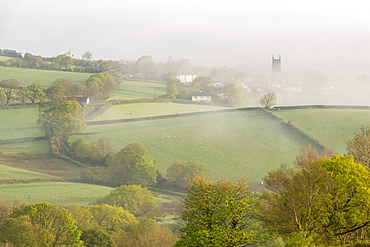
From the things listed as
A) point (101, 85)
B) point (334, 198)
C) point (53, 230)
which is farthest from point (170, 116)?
point (334, 198)

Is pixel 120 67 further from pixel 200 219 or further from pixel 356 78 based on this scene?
pixel 200 219

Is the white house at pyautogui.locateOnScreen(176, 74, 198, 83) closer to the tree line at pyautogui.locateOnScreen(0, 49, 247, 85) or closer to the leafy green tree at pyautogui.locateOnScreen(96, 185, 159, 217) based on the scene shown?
the tree line at pyautogui.locateOnScreen(0, 49, 247, 85)

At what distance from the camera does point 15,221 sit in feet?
118

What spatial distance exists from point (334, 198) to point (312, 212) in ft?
5.89

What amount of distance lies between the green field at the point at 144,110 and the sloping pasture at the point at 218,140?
732 centimetres

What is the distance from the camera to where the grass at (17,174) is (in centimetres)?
6375

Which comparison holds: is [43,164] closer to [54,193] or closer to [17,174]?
[17,174]

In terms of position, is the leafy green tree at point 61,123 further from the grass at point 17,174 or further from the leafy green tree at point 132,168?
the leafy green tree at point 132,168

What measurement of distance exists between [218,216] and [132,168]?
4355 cm

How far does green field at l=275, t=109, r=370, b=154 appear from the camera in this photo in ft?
260

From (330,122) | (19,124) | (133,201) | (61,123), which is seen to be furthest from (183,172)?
(19,124)

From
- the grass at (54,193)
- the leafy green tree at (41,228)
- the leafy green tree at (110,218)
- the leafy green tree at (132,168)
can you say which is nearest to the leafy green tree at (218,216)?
the leafy green tree at (41,228)

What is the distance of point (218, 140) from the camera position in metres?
84.2

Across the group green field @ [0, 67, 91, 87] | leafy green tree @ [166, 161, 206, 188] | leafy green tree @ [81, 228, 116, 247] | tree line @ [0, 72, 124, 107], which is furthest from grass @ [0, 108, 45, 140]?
leafy green tree @ [81, 228, 116, 247]
